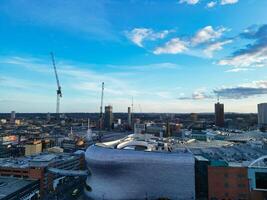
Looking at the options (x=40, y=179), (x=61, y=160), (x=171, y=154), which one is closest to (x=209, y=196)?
(x=171, y=154)

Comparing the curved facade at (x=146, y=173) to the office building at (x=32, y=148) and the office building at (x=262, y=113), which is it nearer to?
the office building at (x=32, y=148)

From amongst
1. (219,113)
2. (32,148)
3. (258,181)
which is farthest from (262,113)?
(258,181)

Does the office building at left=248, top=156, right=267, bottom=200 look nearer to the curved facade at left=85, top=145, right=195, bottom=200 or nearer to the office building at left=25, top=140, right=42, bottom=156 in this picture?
the curved facade at left=85, top=145, right=195, bottom=200

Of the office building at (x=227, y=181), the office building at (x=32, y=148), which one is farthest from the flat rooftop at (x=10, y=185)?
the office building at (x=32, y=148)

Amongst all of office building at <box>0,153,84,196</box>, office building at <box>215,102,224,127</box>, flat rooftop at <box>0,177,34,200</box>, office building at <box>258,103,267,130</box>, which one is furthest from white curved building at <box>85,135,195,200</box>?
office building at <box>258,103,267,130</box>

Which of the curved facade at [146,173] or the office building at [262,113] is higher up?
the office building at [262,113]

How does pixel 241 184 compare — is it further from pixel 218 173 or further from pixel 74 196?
pixel 74 196

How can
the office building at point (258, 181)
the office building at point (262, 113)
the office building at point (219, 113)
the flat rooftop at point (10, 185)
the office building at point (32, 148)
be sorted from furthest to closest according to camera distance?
1. the office building at point (219, 113)
2. the office building at point (262, 113)
3. the office building at point (32, 148)
4. the flat rooftop at point (10, 185)
5. the office building at point (258, 181)

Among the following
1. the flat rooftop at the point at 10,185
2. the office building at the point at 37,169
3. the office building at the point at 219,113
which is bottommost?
the flat rooftop at the point at 10,185
